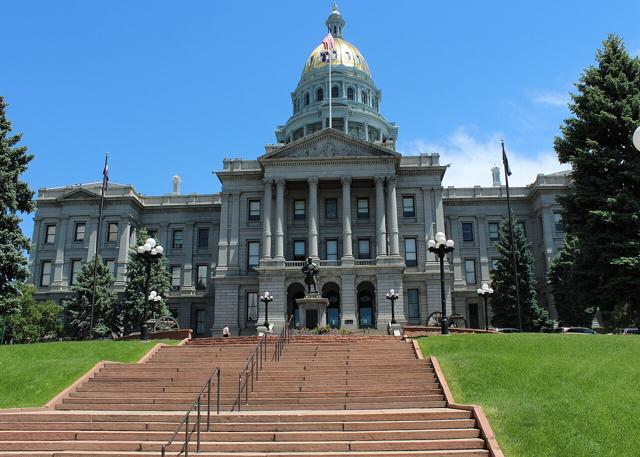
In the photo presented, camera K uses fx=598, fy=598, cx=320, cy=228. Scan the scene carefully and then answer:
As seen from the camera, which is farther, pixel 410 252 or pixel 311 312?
pixel 410 252

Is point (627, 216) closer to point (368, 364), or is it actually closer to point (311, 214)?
point (368, 364)

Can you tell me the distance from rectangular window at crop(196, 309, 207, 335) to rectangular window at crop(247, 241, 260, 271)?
10.2m

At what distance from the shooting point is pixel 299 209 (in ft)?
189

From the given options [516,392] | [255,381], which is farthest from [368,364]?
[516,392]

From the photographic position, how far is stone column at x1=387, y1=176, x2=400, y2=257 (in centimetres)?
5266

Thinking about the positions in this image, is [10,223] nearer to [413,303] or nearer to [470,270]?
[413,303]

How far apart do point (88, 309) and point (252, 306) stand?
47.4ft

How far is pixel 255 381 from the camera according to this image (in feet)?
66.3

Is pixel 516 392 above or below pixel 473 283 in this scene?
below

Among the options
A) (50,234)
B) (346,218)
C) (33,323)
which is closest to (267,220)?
(346,218)

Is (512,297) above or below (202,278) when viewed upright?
below

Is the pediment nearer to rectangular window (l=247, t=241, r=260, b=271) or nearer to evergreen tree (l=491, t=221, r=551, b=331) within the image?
rectangular window (l=247, t=241, r=260, b=271)

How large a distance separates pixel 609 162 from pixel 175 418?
2420 cm

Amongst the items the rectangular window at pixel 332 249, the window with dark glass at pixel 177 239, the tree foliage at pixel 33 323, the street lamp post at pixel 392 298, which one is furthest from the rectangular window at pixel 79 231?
the street lamp post at pixel 392 298
